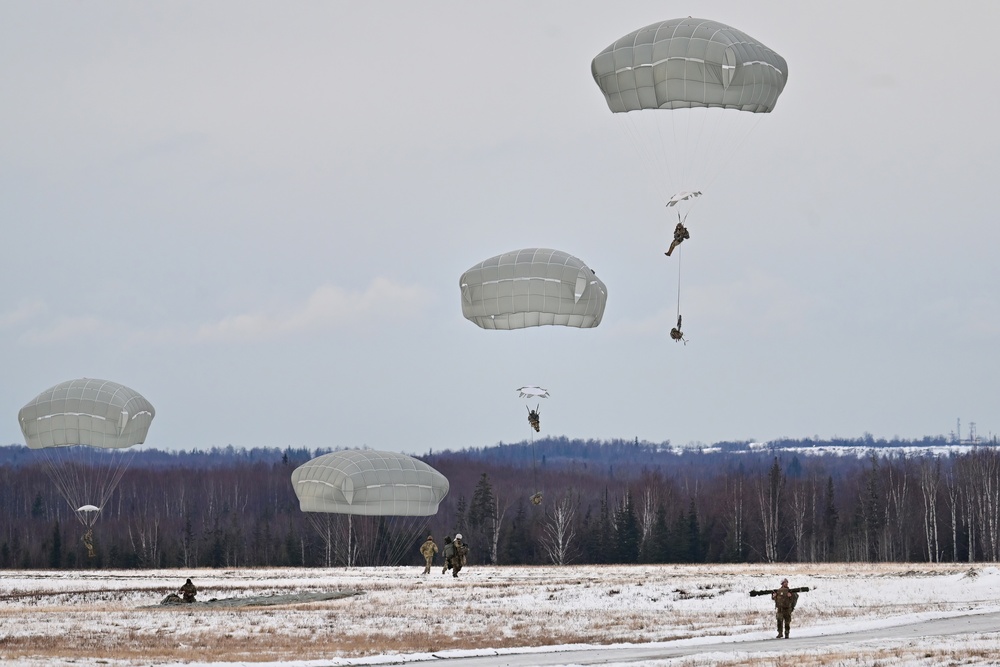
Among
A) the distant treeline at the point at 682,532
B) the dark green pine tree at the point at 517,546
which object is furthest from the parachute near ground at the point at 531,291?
the dark green pine tree at the point at 517,546

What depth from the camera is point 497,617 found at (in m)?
30.1

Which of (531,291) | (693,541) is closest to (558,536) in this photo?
(693,541)

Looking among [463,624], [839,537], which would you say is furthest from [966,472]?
[463,624]

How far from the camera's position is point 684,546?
279 feet

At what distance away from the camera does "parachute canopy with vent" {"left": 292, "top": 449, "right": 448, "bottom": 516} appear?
52.7 m

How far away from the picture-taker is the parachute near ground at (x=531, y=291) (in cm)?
4169

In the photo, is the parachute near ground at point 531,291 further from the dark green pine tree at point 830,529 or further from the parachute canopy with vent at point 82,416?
the dark green pine tree at point 830,529

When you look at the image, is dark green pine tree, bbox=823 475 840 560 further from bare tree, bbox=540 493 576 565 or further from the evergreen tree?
the evergreen tree

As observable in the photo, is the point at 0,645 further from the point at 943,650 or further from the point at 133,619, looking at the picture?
the point at 943,650

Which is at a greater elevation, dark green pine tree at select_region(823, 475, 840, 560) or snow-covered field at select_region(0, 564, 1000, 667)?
dark green pine tree at select_region(823, 475, 840, 560)

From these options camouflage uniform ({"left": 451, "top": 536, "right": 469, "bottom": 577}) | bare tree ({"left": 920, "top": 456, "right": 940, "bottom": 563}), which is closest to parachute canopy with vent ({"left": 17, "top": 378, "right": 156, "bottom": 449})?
camouflage uniform ({"left": 451, "top": 536, "right": 469, "bottom": 577})

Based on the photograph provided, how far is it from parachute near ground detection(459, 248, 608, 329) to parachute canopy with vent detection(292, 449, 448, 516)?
1195cm

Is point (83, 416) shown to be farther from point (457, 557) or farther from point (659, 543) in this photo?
point (659, 543)

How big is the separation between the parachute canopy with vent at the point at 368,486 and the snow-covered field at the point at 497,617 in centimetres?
798
